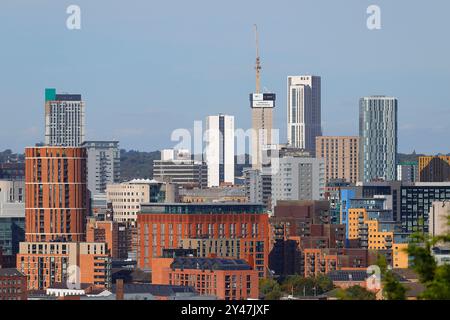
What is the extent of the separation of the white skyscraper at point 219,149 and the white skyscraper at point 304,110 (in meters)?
12.0

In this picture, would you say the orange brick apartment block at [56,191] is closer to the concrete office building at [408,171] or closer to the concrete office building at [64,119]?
the concrete office building at [64,119]

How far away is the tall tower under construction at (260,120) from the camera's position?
8800 cm

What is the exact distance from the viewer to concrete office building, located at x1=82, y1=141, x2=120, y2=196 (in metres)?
79.0

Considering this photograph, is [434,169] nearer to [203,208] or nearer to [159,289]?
[203,208]

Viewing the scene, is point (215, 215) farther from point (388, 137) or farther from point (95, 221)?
point (388, 137)

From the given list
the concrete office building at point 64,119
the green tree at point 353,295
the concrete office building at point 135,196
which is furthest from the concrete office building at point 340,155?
the green tree at point 353,295

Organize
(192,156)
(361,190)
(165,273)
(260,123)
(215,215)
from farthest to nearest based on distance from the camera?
(260,123)
(192,156)
(361,190)
(215,215)
(165,273)

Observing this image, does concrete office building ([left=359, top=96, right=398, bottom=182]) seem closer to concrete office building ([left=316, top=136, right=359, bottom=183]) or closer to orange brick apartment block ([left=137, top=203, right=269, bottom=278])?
concrete office building ([left=316, top=136, right=359, bottom=183])

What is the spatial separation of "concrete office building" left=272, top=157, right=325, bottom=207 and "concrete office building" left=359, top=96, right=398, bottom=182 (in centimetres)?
1178

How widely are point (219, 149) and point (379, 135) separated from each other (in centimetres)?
1832

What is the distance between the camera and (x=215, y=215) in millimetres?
58469
